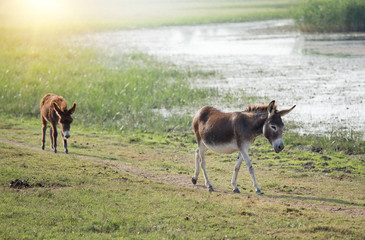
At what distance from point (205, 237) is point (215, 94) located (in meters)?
16.5

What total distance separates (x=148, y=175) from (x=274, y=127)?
378 cm

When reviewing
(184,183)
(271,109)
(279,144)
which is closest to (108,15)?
(184,183)

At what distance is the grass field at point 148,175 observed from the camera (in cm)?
848

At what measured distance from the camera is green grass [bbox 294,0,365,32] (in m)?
42.7

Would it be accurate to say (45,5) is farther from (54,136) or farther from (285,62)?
(54,136)

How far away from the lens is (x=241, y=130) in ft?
35.0

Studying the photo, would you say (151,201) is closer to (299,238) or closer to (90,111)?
(299,238)

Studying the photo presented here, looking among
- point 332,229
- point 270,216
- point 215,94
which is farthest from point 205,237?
point 215,94

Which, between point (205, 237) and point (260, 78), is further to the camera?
point (260, 78)

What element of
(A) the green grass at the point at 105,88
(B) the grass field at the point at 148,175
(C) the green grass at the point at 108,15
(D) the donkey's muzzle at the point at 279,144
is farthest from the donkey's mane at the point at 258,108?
(C) the green grass at the point at 108,15

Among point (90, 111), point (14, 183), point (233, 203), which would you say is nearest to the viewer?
point (233, 203)

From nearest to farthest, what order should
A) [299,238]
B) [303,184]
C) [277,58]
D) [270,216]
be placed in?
1. [299,238]
2. [270,216]
3. [303,184]
4. [277,58]

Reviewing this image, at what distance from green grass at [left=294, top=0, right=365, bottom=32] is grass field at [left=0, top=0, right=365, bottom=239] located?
A: 23093 millimetres

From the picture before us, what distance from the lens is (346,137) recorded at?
629 inches
